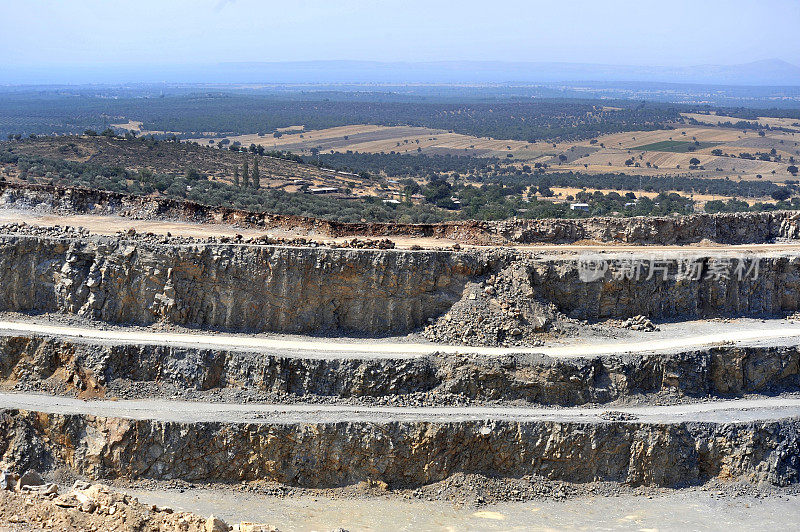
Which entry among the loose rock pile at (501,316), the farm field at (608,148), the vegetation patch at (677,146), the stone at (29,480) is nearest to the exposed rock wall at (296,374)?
the loose rock pile at (501,316)

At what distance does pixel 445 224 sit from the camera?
3538 centimetres

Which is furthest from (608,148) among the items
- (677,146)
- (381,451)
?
(381,451)

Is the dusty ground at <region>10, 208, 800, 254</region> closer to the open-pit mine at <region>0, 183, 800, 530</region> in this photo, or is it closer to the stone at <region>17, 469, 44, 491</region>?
the open-pit mine at <region>0, 183, 800, 530</region>

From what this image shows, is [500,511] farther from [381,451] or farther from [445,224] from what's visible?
[445,224]

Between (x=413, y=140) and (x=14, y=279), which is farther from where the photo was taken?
(x=413, y=140)

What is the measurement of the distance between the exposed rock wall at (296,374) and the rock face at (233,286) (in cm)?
291

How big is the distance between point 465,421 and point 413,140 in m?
105

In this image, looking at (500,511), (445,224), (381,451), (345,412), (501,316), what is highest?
(445,224)

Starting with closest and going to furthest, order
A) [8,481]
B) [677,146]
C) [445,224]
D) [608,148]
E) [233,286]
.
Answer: [8,481], [233,286], [445,224], [677,146], [608,148]

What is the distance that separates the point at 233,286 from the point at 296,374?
477 cm

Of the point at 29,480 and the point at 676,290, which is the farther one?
the point at 676,290

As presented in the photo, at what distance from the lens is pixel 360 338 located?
2822 cm

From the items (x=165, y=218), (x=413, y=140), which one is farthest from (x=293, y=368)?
(x=413, y=140)

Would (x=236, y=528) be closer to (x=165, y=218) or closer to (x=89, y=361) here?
(x=89, y=361)
